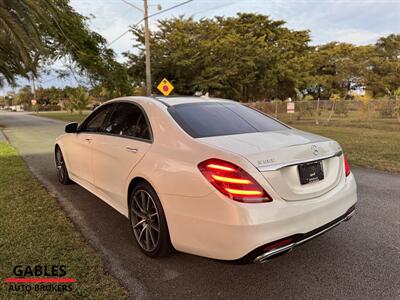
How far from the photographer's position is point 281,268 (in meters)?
2.86

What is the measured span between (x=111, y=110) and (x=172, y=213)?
2.05 meters

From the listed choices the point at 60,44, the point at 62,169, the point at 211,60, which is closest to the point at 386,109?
the point at 211,60

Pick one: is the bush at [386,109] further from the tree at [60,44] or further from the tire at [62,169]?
the tire at [62,169]

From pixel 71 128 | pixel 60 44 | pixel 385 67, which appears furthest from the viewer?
pixel 385 67

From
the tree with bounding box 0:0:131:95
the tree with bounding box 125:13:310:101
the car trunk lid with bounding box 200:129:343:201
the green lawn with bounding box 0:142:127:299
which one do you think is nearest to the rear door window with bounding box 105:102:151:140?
the car trunk lid with bounding box 200:129:343:201

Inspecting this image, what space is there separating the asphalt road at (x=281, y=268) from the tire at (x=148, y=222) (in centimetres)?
13

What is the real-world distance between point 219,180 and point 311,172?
835 millimetres

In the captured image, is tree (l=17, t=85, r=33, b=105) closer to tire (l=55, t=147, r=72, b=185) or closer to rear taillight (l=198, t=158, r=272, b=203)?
tire (l=55, t=147, r=72, b=185)

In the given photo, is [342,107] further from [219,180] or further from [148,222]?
[219,180]

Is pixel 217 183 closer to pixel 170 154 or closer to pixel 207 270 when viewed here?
pixel 170 154

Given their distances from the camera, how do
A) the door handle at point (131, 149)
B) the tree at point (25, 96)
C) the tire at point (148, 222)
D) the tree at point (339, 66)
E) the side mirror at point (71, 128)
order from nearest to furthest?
the tire at point (148, 222)
the door handle at point (131, 149)
the side mirror at point (71, 128)
the tree at point (339, 66)
the tree at point (25, 96)

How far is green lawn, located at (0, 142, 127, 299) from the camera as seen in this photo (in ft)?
8.27

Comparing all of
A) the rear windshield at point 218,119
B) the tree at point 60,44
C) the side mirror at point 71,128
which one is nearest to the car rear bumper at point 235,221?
the rear windshield at point 218,119

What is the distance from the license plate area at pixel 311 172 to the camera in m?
2.54
